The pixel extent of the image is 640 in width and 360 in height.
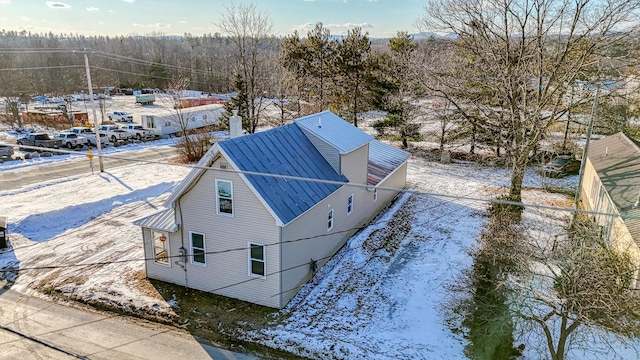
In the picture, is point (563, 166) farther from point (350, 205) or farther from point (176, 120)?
point (176, 120)

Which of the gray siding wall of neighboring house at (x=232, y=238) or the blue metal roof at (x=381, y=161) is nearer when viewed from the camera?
the gray siding wall of neighboring house at (x=232, y=238)

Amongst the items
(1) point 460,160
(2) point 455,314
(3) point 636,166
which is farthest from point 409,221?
(1) point 460,160

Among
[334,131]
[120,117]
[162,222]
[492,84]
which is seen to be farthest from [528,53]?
[120,117]

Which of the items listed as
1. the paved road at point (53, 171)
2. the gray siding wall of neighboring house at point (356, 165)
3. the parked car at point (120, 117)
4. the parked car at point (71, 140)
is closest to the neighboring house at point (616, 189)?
the gray siding wall of neighboring house at point (356, 165)

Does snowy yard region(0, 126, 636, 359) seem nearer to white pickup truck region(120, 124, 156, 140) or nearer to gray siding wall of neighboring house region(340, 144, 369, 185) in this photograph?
gray siding wall of neighboring house region(340, 144, 369, 185)

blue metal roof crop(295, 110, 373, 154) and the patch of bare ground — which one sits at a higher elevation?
blue metal roof crop(295, 110, 373, 154)

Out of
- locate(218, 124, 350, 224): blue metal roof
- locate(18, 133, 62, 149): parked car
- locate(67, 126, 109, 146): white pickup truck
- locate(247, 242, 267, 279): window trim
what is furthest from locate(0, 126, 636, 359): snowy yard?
locate(67, 126, 109, 146): white pickup truck

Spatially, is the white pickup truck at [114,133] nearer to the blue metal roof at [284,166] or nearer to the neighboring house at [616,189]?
the blue metal roof at [284,166]
